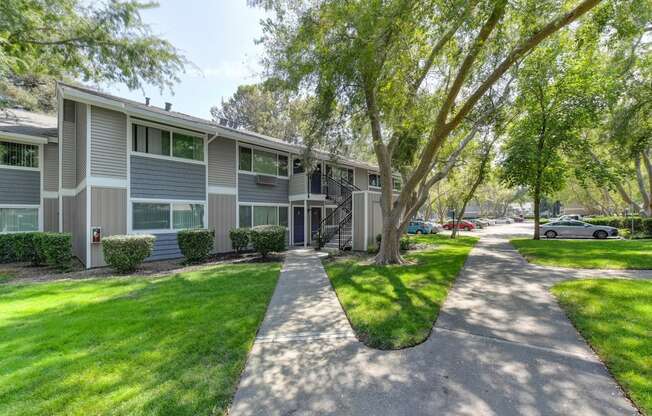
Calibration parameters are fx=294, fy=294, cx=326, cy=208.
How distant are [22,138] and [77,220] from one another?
13.7 feet

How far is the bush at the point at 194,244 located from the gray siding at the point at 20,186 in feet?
22.9

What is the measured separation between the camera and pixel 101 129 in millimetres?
9875

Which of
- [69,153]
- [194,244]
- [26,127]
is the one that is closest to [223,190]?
[194,244]

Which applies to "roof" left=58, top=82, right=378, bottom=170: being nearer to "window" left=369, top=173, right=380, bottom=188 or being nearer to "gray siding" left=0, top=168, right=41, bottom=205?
"gray siding" left=0, top=168, right=41, bottom=205

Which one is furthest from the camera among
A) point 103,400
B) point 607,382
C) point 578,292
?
point 578,292

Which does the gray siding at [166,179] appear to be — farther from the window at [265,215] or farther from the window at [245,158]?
the window at [265,215]

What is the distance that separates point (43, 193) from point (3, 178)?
1.24 m

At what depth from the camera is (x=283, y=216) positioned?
15.8m

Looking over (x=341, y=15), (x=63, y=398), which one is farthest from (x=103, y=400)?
(x=341, y=15)

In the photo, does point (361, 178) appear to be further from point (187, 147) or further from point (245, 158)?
point (187, 147)

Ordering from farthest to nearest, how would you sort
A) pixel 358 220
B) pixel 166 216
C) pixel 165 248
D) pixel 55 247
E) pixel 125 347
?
pixel 358 220, pixel 166 216, pixel 165 248, pixel 55 247, pixel 125 347

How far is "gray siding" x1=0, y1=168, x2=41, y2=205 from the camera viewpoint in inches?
446

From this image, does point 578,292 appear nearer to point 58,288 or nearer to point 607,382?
point 607,382

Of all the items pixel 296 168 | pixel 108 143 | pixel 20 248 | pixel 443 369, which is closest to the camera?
pixel 443 369
